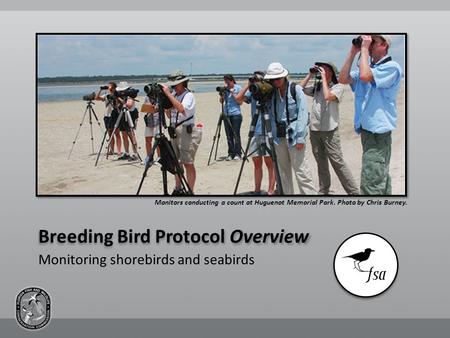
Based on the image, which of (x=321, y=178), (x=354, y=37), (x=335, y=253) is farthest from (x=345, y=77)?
(x=335, y=253)

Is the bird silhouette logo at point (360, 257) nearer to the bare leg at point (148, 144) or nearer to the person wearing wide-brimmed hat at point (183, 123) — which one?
the person wearing wide-brimmed hat at point (183, 123)

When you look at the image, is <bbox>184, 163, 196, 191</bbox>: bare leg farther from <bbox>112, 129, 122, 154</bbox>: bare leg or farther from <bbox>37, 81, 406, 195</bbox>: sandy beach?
<bbox>112, 129, 122, 154</bbox>: bare leg

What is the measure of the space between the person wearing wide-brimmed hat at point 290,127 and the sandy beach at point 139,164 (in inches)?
6.0

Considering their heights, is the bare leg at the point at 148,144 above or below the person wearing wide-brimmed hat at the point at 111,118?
below

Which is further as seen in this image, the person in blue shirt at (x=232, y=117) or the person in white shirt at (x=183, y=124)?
the person in blue shirt at (x=232, y=117)

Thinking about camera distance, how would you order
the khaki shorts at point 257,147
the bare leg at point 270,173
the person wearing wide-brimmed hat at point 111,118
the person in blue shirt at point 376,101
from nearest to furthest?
the person in blue shirt at point 376,101 → the bare leg at point 270,173 → the khaki shorts at point 257,147 → the person wearing wide-brimmed hat at point 111,118

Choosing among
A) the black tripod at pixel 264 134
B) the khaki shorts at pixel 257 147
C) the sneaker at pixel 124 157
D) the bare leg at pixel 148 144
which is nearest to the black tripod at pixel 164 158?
the bare leg at pixel 148 144

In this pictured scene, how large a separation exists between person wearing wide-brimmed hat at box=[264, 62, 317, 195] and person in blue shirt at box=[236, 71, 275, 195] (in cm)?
10

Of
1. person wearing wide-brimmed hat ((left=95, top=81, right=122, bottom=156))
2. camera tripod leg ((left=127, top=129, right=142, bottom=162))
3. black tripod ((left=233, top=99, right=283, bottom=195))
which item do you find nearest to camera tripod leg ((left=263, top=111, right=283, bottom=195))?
black tripod ((left=233, top=99, right=283, bottom=195))

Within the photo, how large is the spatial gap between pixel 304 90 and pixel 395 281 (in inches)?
90.2

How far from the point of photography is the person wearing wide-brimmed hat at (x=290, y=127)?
9.93 meters

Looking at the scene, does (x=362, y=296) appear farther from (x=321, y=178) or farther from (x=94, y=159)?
(x=94, y=159)

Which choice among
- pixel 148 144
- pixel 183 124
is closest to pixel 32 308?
pixel 148 144

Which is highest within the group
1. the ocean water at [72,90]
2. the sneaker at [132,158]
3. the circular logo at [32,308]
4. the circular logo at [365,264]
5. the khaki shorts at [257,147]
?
the ocean water at [72,90]
